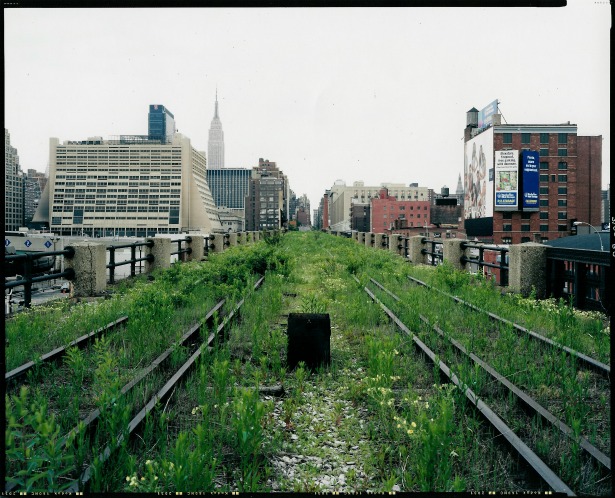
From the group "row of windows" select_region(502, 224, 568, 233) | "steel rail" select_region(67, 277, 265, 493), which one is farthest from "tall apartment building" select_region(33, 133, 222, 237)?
"row of windows" select_region(502, 224, 568, 233)

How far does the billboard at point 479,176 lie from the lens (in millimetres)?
97125

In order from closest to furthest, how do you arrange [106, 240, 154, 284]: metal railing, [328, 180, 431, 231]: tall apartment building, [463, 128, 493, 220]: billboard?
[106, 240, 154, 284]: metal railing → [463, 128, 493, 220]: billboard → [328, 180, 431, 231]: tall apartment building

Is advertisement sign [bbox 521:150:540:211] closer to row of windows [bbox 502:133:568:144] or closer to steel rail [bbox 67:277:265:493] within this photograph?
row of windows [bbox 502:133:568:144]

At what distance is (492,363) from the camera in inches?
206

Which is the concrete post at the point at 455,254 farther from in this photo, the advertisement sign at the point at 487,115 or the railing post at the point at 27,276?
the advertisement sign at the point at 487,115

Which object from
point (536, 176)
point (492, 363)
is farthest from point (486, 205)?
point (492, 363)

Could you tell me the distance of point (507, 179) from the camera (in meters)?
92.8

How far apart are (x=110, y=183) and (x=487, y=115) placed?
372 ft

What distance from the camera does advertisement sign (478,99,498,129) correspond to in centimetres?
9909

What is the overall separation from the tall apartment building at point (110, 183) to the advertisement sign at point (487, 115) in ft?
332

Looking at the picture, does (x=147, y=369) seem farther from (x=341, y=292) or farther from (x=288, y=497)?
(x=341, y=292)

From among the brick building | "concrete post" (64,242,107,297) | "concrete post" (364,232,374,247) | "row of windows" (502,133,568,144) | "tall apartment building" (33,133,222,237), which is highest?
"row of windows" (502,133,568,144)

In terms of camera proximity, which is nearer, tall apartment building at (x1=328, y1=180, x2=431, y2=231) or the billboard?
the billboard

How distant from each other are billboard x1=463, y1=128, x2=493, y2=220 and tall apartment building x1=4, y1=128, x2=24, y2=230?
102 m
